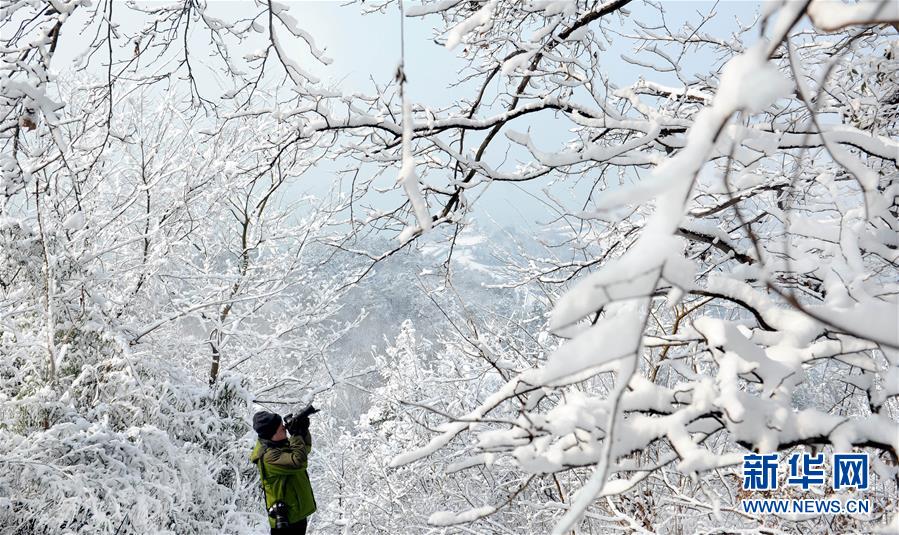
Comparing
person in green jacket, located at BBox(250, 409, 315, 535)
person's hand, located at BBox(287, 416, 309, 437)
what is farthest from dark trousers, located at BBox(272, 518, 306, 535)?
person's hand, located at BBox(287, 416, 309, 437)

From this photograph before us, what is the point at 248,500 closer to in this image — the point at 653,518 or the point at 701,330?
the point at 653,518

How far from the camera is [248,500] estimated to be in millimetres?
6352

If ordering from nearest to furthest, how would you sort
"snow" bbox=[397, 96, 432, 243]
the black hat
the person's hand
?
"snow" bbox=[397, 96, 432, 243]
the black hat
the person's hand

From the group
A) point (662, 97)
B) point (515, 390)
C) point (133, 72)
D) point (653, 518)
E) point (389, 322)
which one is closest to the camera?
point (515, 390)

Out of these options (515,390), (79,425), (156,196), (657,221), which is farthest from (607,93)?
(156,196)

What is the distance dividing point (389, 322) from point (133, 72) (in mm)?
30698

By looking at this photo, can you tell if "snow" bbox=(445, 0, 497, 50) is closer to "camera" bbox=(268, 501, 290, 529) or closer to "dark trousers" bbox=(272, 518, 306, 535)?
"camera" bbox=(268, 501, 290, 529)

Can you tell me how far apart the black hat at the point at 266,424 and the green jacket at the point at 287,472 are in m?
0.10

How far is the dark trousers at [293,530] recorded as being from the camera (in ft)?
13.4

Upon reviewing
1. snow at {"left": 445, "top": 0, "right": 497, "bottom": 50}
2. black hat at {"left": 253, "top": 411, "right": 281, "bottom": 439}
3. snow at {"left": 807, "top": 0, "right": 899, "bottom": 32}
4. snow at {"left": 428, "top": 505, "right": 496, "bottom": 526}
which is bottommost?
snow at {"left": 428, "top": 505, "right": 496, "bottom": 526}

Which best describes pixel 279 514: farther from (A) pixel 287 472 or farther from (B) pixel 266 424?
(B) pixel 266 424

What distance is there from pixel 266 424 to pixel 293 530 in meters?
0.92

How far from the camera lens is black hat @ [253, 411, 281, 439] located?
3850 mm

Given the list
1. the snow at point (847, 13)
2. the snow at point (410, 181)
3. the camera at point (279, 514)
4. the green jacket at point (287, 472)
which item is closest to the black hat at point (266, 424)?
the green jacket at point (287, 472)
